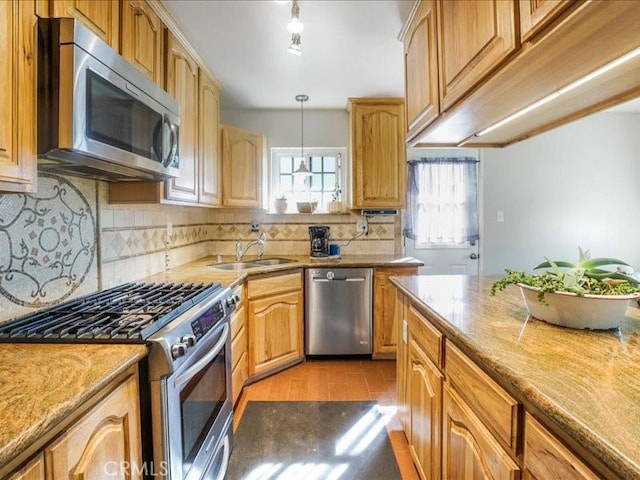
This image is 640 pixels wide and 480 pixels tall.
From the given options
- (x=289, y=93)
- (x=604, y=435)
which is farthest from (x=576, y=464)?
(x=289, y=93)

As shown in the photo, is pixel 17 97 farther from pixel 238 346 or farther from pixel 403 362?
pixel 403 362

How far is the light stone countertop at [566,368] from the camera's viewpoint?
56 centimetres

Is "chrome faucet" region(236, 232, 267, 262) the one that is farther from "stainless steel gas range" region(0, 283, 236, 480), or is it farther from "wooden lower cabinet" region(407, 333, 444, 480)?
"wooden lower cabinet" region(407, 333, 444, 480)

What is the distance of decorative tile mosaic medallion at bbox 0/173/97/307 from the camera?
4.12 feet

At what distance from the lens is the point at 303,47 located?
2.32m

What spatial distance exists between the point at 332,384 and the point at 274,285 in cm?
88

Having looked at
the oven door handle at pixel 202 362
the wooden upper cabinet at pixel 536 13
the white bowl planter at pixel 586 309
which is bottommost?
the oven door handle at pixel 202 362

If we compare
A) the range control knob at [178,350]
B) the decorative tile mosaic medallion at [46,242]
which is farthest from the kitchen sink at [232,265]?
the range control knob at [178,350]

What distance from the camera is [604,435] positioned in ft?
1.79

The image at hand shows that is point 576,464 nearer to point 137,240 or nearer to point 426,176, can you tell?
point 137,240

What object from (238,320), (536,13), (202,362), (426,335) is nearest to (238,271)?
(238,320)

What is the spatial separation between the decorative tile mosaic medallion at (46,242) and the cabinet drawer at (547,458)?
5.50 feet

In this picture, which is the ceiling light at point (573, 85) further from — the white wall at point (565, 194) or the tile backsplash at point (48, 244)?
the white wall at point (565, 194)

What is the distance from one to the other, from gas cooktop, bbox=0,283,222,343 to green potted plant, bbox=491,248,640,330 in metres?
1.25
